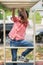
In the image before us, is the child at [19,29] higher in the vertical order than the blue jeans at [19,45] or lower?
higher

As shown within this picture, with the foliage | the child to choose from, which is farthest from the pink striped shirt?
the foliage

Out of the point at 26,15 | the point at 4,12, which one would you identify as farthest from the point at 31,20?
the point at 4,12

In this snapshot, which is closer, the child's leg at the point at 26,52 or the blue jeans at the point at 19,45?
the blue jeans at the point at 19,45

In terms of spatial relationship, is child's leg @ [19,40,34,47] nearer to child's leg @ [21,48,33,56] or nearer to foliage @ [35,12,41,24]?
child's leg @ [21,48,33,56]

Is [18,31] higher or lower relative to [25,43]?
higher

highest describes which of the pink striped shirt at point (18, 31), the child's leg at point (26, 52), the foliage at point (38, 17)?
the foliage at point (38, 17)

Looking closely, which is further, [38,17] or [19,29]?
[38,17]

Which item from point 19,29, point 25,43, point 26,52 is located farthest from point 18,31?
point 26,52

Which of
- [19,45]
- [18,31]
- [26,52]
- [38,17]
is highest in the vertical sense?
[38,17]

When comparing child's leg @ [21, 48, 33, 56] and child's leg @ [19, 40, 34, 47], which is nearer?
child's leg @ [19, 40, 34, 47]

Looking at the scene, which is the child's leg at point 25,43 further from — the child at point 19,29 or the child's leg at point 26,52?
the child's leg at point 26,52

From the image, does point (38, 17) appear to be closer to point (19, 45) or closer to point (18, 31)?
point (18, 31)

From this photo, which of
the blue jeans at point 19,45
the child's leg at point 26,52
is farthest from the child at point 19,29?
the child's leg at point 26,52

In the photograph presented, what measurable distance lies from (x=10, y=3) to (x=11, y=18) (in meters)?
0.95
